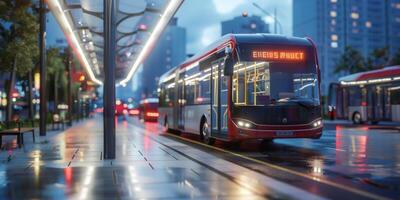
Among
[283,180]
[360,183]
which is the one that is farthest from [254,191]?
[360,183]

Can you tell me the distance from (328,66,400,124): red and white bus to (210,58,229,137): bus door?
52.5 feet

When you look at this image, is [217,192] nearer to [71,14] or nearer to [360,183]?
[360,183]

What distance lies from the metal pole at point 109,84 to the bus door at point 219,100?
4.18 m

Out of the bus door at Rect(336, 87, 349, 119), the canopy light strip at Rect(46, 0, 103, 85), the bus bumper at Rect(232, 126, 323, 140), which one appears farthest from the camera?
the bus door at Rect(336, 87, 349, 119)

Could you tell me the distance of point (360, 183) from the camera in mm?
10695

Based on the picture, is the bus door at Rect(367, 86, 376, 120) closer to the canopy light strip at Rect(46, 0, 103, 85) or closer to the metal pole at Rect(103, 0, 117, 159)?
the canopy light strip at Rect(46, 0, 103, 85)

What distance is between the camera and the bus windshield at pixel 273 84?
1714 centimetres

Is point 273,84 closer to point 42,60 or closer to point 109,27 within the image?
point 109,27

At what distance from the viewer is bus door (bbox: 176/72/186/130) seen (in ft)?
83.1

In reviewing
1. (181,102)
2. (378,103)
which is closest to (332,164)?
(181,102)

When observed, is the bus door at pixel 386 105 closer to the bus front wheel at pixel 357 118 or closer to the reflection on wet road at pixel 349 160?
the bus front wheel at pixel 357 118

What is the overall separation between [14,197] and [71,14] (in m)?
15.2

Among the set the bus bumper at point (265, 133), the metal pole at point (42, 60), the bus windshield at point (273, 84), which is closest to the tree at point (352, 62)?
the metal pole at point (42, 60)

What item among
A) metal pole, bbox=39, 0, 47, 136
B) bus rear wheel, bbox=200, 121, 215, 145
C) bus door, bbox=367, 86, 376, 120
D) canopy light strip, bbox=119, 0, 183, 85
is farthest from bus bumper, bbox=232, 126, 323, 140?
bus door, bbox=367, 86, 376, 120
